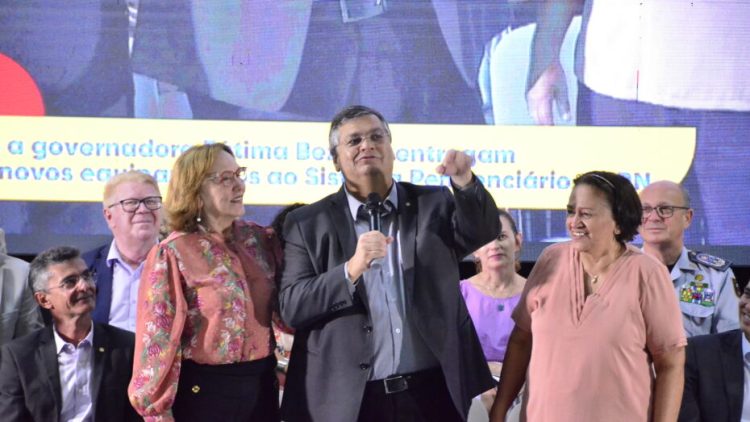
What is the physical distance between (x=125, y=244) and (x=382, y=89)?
1447mm

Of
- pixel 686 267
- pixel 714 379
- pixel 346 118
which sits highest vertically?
pixel 346 118

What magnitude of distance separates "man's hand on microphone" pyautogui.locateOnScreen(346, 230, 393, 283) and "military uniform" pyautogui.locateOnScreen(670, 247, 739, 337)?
67.7 inches

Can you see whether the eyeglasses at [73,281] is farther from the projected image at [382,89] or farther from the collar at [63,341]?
the projected image at [382,89]

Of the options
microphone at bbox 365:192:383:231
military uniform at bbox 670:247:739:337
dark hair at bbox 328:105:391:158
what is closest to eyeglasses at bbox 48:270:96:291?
dark hair at bbox 328:105:391:158

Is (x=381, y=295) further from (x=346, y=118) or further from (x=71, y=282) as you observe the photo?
(x=71, y=282)

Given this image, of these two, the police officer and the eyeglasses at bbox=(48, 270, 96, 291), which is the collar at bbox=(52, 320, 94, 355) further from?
the police officer

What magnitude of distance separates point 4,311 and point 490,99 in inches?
91.3

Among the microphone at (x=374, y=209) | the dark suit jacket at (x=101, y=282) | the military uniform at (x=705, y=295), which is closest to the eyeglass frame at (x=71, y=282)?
the dark suit jacket at (x=101, y=282)

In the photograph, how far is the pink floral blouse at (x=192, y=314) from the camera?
8.48 ft

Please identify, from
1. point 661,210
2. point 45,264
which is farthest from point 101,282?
point 661,210

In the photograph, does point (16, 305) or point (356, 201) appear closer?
point (356, 201)

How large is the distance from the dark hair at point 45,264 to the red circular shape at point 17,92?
1.48 m

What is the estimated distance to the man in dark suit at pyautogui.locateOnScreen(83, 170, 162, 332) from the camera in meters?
3.62

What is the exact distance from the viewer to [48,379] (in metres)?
3.07
